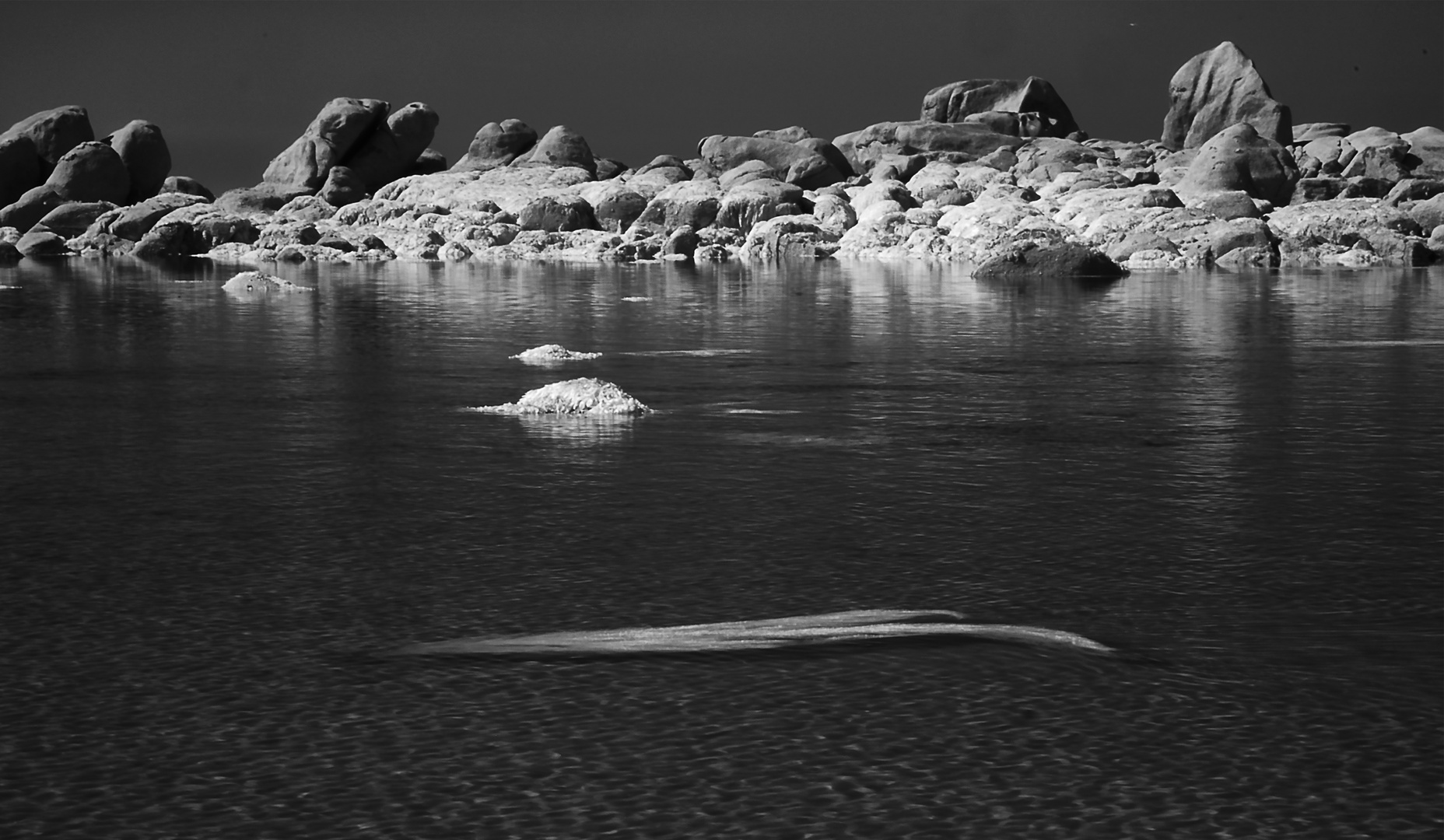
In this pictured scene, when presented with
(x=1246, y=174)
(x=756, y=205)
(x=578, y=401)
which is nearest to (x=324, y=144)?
(x=756, y=205)

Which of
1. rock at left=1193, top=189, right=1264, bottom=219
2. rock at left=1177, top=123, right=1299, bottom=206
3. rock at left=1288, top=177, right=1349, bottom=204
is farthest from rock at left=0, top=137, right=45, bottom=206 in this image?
rock at left=1288, top=177, right=1349, bottom=204

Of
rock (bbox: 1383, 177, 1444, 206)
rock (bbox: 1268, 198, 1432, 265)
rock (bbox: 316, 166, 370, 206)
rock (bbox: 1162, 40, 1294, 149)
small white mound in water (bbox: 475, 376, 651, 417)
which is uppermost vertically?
rock (bbox: 1162, 40, 1294, 149)

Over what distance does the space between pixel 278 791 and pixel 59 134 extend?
135341mm

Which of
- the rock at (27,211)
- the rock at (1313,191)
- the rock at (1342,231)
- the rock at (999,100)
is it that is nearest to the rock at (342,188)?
the rock at (27,211)

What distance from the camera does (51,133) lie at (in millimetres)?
130125

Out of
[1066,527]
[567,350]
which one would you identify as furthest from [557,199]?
[1066,527]

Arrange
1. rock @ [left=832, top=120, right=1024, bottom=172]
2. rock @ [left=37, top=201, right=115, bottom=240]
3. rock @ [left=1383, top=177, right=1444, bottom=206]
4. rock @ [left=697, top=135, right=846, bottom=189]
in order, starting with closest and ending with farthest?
1. rock @ [left=1383, top=177, right=1444, bottom=206]
2. rock @ [left=697, top=135, right=846, bottom=189]
3. rock @ [left=37, top=201, right=115, bottom=240]
4. rock @ [left=832, top=120, right=1024, bottom=172]

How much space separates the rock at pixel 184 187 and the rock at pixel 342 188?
1733 centimetres

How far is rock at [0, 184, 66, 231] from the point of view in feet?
384

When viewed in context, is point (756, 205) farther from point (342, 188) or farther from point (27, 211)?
point (27, 211)

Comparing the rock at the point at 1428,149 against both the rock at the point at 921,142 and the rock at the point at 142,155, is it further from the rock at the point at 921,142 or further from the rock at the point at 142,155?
the rock at the point at 142,155

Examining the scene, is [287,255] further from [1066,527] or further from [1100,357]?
[1066,527]

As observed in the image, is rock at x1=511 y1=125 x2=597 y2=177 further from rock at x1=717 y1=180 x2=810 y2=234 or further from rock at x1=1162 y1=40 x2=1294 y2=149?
rock at x1=1162 y1=40 x2=1294 y2=149

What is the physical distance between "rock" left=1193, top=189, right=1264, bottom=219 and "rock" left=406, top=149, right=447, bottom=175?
219 feet
